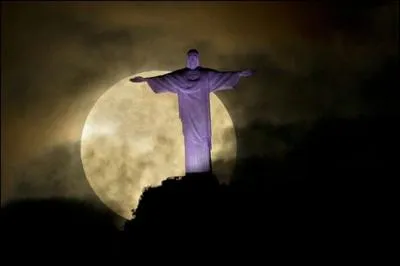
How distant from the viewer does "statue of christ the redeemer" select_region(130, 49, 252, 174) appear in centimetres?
1539

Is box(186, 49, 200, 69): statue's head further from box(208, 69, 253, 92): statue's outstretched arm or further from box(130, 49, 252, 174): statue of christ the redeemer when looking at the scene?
box(208, 69, 253, 92): statue's outstretched arm

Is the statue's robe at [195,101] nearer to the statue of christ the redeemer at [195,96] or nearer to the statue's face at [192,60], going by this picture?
the statue of christ the redeemer at [195,96]

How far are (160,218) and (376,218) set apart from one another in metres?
7.25

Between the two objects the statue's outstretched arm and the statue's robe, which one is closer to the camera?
the statue's robe

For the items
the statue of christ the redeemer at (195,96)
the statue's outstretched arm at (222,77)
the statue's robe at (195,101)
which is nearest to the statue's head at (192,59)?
the statue of christ the redeemer at (195,96)

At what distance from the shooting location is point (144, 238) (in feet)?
46.2

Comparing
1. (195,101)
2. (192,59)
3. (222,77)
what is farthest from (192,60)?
(195,101)

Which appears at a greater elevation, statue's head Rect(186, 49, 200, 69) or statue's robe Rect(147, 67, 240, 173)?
statue's head Rect(186, 49, 200, 69)

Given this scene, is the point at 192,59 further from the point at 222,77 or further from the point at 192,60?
the point at 222,77

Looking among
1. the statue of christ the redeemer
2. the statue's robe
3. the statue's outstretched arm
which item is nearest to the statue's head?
the statue of christ the redeemer

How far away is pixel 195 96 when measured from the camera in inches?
616

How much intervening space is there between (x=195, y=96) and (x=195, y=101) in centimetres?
14

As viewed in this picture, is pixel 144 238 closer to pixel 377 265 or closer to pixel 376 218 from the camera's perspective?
pixel 377 265

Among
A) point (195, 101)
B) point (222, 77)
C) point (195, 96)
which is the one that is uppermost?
point (222, 77)
